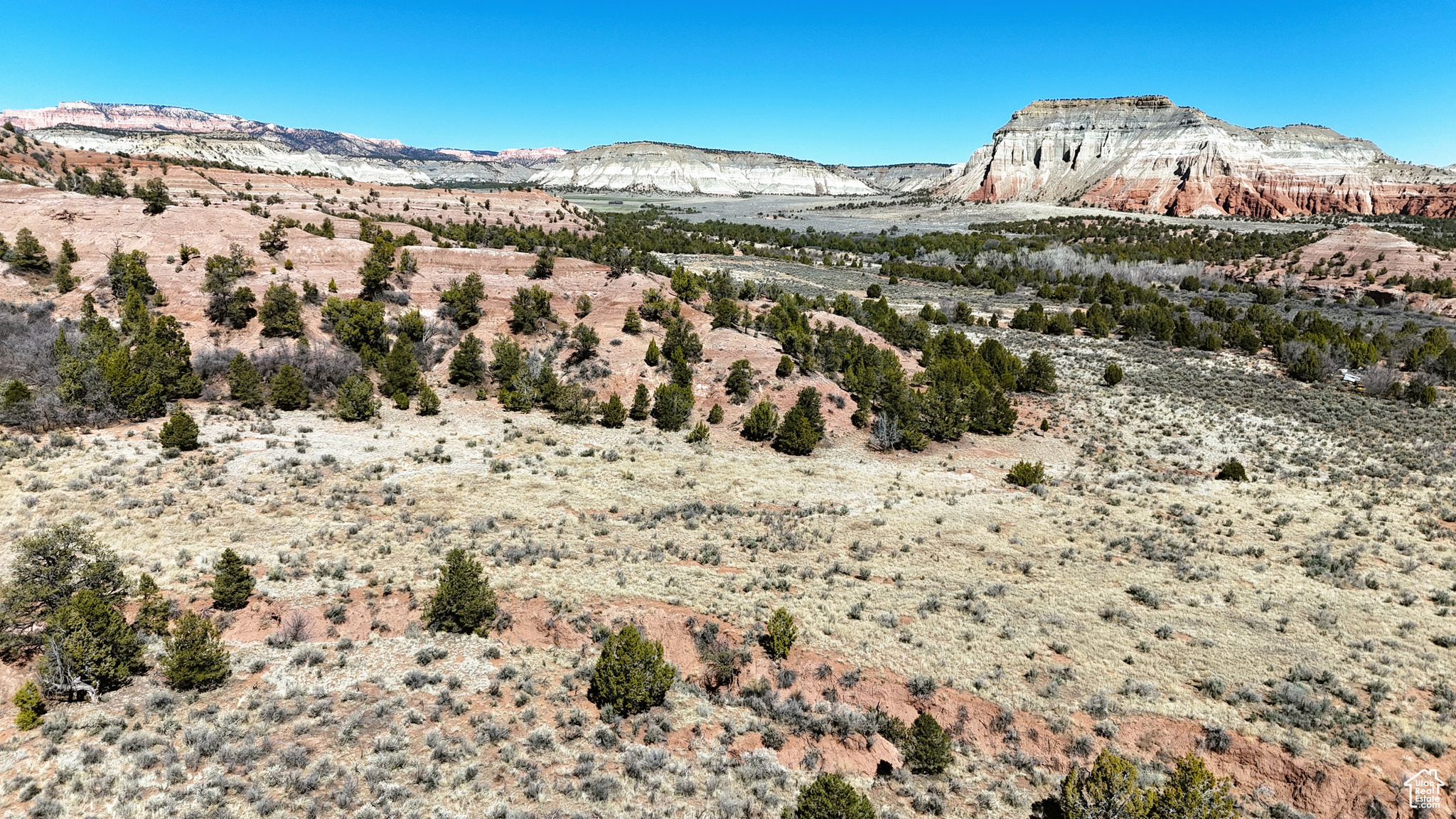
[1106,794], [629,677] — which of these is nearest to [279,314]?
[629,677]

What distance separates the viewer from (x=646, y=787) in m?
9.33

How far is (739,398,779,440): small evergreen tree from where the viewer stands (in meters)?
27.5

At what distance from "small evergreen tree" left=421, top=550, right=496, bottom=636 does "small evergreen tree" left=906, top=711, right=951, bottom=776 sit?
8406mm

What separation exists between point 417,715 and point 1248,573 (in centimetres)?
1939

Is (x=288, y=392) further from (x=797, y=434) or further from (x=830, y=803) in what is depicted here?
(x=830, y=803)

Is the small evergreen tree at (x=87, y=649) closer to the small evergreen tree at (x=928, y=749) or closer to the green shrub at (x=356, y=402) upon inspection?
the small evergreen tree at (x=928, y=749)

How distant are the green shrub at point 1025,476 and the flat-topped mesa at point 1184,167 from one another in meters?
142

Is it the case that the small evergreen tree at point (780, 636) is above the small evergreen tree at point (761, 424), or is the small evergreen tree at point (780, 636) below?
below

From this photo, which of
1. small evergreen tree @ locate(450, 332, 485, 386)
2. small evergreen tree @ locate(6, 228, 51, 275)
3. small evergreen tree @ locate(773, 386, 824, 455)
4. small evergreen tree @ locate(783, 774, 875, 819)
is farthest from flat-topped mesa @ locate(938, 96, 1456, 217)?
small evergreen tree @ locate(6, 228, 51, 275)

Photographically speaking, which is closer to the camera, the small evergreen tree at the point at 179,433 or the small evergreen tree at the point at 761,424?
the small evergreen tree at the point at 179,433

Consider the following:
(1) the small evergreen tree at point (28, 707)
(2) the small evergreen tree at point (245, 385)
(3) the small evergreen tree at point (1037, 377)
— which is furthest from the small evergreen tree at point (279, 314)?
(3) the small evergreen tree at point (1037, 377)

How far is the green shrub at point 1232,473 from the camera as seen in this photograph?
23375mm

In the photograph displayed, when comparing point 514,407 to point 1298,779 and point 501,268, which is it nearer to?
point 501,268

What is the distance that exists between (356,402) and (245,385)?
4816mm
